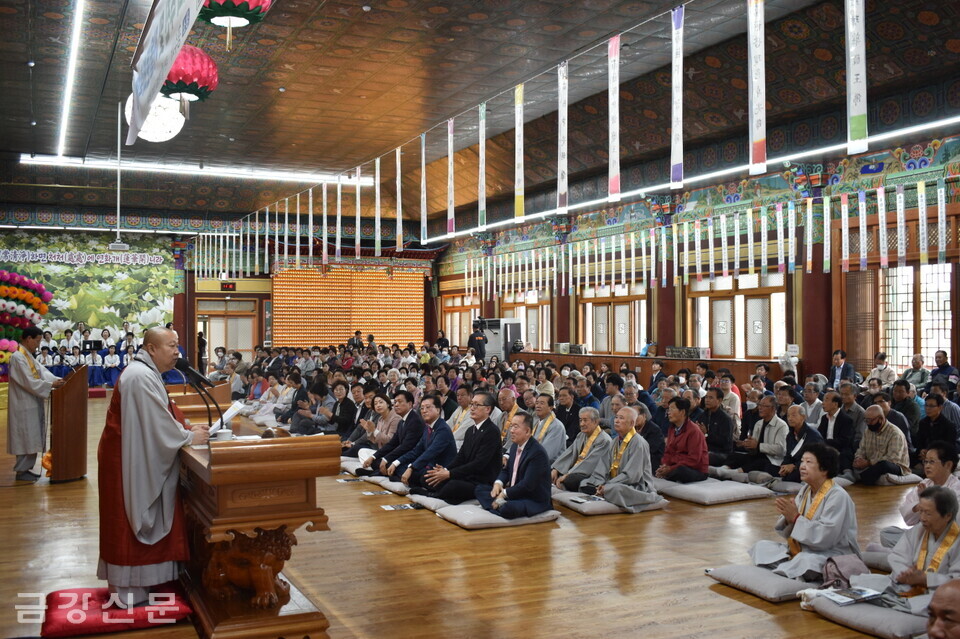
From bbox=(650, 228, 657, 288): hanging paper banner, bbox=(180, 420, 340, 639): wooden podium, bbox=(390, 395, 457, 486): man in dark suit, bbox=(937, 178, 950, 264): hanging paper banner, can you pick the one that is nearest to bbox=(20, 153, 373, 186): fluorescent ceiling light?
bbox=(650, 228, 657, 288): hanging paper banner

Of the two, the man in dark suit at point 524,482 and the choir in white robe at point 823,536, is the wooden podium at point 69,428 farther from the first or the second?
the choir in white robe at point 823,536

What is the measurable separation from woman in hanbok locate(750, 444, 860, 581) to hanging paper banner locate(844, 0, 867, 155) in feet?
5.97

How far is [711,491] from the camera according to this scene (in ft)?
22.1

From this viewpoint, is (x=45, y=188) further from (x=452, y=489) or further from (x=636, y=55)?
(x=452, y=489)

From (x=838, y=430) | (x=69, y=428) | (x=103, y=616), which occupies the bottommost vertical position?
(x=103, y=616)

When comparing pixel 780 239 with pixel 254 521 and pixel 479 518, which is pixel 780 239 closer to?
pixel 479 518

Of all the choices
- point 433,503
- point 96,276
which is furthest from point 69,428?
point 96,276

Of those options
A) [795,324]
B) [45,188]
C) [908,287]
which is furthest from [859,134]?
[45,188]

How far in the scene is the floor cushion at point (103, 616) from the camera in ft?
11.8

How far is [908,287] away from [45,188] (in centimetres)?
1749

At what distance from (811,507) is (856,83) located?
2.59 metres

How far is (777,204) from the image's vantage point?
42.0 ft

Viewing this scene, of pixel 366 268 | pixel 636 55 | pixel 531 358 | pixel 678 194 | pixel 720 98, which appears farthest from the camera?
pixel 366 268

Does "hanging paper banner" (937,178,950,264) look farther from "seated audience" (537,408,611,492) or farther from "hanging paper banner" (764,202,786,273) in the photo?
"seated audience" (537,408,611,492)
